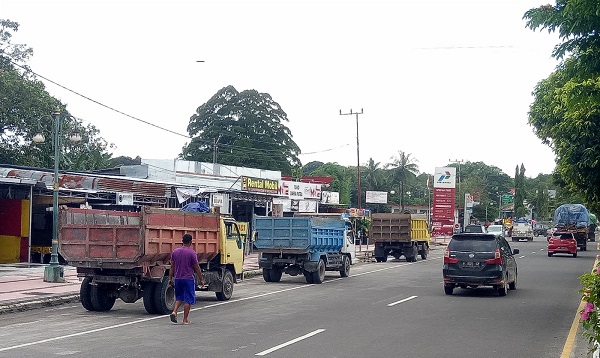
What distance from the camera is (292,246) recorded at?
24.8m

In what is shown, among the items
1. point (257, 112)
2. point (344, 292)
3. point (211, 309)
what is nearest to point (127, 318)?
point (211, 309)

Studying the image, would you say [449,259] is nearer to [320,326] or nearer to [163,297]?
[320,326]

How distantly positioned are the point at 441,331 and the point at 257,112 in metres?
63.6

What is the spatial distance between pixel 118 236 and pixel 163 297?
1.70m

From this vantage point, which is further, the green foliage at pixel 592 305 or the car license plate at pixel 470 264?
the car license plate at pixel 470 264

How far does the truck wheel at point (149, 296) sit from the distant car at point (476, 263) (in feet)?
27.8

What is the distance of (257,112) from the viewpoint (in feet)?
250

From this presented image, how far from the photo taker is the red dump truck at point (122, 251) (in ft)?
52.0

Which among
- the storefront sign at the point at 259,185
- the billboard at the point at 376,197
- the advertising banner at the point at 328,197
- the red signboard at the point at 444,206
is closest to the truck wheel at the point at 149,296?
the storefront sign at the point at 259,185

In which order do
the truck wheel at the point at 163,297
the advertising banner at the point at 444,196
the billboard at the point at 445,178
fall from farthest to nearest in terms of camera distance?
1. the advertising banner at the point at 444,196
2. the billboard at the point at 445,178
3. the truck wheel at the point at 163,297

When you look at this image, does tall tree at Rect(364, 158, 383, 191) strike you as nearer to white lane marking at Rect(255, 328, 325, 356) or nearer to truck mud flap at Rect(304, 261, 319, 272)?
truck mud flap at Rect(304, 261, 319, 272)

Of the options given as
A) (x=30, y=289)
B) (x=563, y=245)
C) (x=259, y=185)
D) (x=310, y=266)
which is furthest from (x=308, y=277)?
(x=563, y=245)

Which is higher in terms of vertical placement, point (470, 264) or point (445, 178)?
point (445, 178)

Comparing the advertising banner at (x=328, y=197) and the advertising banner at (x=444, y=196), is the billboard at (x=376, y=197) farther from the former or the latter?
the advertising banner at (x=328, y=197)
